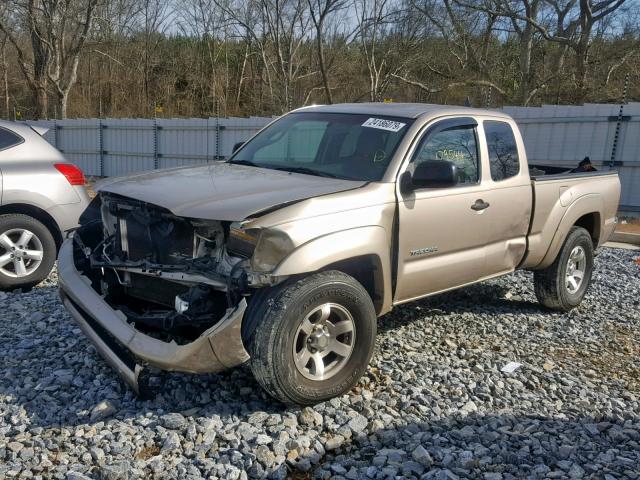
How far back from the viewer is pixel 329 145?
4.73m

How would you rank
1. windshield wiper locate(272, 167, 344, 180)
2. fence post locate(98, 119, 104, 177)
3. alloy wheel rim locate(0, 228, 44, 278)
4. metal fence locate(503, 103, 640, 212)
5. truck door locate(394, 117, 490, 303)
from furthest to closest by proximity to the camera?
fence post locate(98, 119, 104, 177), metal fence locate(503, 103, 640, 212), alloy wheel rim locate(0, 228, 44, 278), windshield wiper locate(272, 167, 344, 180), truck door locate(394, 117, 490, 303)

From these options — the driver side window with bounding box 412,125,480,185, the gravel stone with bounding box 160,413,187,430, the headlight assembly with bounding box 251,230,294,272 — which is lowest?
the gravel stone with bounding box 160,413,187,430

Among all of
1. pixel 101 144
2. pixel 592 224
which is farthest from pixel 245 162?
pixel 101 144

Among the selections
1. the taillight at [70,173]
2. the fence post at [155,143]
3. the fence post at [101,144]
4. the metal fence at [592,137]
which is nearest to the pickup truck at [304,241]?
the taillight at [70,173]

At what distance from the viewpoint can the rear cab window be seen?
5027 millimetres

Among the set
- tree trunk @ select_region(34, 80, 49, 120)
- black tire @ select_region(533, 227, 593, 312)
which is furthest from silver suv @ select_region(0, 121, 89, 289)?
tree trunk @ select_region(34, 80, 49, 120)

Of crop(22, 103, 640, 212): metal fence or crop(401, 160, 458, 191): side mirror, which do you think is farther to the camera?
crop(22, 103, 640, 212): metal fence

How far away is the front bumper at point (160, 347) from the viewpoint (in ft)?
10.8

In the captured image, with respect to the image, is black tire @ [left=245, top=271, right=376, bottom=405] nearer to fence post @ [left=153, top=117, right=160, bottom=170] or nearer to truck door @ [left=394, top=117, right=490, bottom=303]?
truck door @ [left=394, top=117, right=490, bottom=303]

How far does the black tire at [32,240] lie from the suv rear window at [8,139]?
29.4 inches

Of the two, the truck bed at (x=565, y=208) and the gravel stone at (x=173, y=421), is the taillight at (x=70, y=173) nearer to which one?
the gravel stone at (x=173, y=421)

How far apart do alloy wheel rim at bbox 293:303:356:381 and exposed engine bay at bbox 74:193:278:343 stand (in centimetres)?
46

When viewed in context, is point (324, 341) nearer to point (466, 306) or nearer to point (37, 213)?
point (466, 306)

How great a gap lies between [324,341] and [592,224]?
13.0 ft
